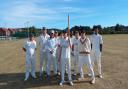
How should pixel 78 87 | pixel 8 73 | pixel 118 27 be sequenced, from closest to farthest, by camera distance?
pixel 78 87 → pixel 8 73 → pixel 118 27

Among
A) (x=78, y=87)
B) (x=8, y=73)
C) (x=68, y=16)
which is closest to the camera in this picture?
(x=78, y=87)

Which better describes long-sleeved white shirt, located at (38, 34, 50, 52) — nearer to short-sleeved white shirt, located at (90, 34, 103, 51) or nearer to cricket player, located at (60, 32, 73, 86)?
cricket player, located at (60, 32, 73, 86)

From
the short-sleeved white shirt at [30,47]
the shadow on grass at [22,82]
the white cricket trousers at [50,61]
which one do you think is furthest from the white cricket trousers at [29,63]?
the white cricket trousers at [50,61]

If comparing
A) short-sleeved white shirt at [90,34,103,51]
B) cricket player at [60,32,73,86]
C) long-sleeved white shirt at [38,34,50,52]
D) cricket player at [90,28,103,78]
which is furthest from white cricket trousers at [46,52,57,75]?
short-sleeved white shirt at [90,34,103,51]

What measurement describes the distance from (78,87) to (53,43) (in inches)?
119

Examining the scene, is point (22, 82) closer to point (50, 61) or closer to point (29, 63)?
point (29, 63)

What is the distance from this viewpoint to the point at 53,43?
14891 mm

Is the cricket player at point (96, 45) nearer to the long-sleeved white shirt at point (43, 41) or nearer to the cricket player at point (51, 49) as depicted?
the cricket player at point (51, 49)

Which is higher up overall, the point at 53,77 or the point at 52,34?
the point at 52,34

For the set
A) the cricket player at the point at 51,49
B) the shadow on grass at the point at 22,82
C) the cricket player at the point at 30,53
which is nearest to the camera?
the shadow on grass at the point at 22,82

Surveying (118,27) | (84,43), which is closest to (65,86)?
(84,43)

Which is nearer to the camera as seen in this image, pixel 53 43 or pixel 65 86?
pixel 65 86

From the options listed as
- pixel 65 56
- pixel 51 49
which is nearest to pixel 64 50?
pixel 65 56

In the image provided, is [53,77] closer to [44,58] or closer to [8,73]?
[44,58]
